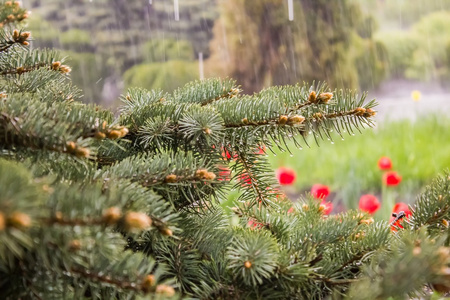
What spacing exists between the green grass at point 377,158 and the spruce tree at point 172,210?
1631 millimetres

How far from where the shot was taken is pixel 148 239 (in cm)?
47

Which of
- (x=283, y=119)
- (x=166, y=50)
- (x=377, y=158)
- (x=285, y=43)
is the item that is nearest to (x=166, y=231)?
(x=283, y=119)

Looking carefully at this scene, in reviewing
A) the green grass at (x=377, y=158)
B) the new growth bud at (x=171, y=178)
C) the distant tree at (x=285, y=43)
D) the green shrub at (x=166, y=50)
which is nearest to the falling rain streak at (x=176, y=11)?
the green shrub at (x=166, y=50)

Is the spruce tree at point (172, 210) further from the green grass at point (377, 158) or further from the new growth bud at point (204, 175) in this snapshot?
the green grass at point (377, 158)

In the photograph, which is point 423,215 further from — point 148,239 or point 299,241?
point 148,239

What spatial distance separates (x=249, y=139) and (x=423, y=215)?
199mm

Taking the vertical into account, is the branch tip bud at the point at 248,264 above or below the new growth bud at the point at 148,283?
below

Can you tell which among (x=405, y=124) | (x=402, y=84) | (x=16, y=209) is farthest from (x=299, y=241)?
(x=402, y=84)

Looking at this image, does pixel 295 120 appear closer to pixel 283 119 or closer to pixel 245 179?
pixel 283 119

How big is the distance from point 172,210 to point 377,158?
2364mm

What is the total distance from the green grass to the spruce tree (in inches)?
64.2

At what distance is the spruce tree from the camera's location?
0.99ft

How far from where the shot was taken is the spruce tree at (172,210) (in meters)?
0.30

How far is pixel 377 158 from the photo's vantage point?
2645 millimetres
